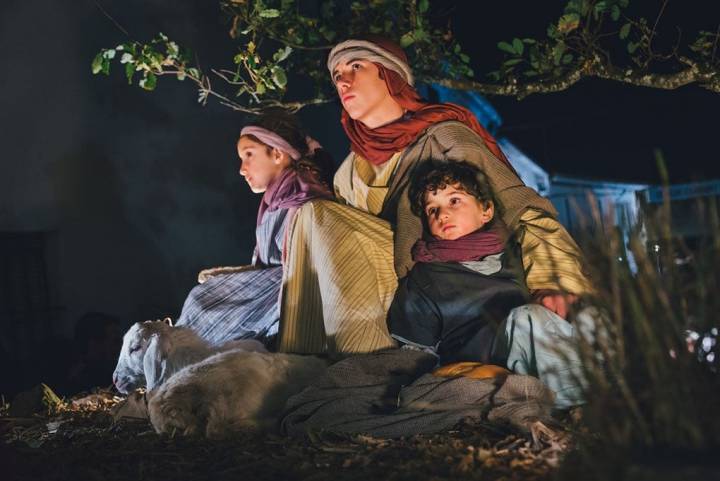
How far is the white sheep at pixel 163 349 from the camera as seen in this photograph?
17.9 ft

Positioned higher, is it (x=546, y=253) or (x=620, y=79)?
(x=620, y=79)

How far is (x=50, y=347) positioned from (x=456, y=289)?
456 cm

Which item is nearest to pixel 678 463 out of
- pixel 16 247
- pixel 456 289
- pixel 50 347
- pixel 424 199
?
pixel 456 289

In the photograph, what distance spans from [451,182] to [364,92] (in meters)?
1.01

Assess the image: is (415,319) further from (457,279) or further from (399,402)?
(399,402)

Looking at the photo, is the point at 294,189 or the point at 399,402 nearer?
the point at 399,402

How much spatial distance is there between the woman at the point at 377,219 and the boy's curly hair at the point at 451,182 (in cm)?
5

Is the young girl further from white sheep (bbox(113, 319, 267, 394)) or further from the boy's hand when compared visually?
the boy's hand

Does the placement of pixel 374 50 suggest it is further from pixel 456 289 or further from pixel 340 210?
pixel 456 289

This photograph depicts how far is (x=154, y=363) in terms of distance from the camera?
552cm

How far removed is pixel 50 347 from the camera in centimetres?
808

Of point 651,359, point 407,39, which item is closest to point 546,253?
point 651,359

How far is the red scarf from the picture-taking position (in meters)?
5.53

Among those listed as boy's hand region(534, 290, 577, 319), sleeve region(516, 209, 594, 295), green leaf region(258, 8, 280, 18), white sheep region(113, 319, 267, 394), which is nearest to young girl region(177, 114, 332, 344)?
white sheep region(113, 319, 267, 394)
